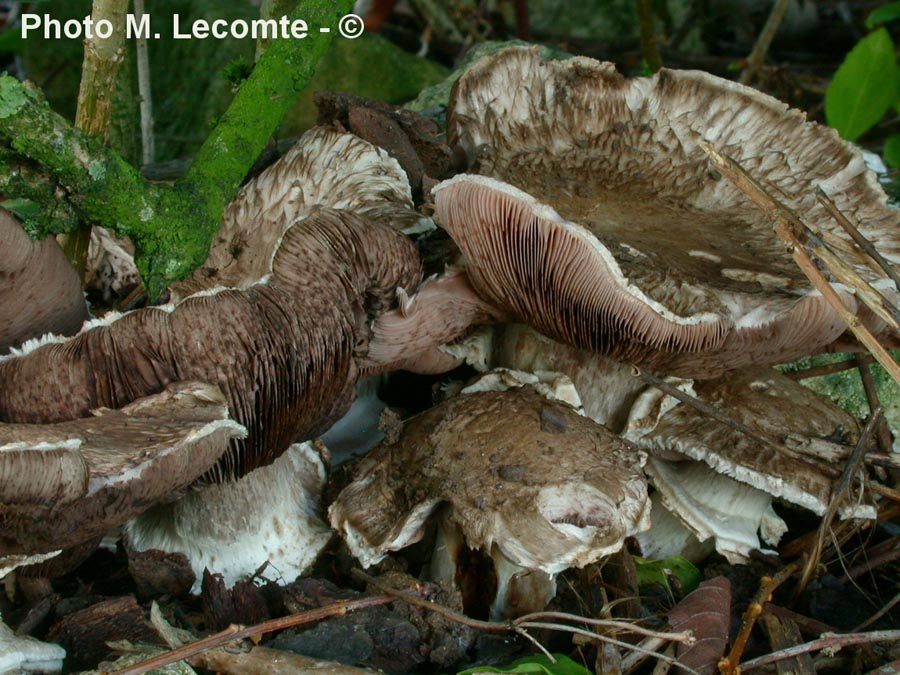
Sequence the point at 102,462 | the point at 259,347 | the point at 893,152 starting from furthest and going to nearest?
the point at 893,152 → the point at 259,347 → the point at 102,462

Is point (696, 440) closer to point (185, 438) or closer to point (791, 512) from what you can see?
point (791, 512)

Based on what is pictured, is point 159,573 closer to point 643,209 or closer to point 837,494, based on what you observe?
point 643,209

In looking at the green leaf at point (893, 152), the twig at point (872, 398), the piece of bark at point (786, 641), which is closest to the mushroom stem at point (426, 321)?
the piece of bark at point (786, 641)

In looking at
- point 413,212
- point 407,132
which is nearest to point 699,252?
point 413,212

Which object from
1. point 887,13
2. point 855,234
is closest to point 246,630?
point 855,234

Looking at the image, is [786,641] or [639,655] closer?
[639,655]

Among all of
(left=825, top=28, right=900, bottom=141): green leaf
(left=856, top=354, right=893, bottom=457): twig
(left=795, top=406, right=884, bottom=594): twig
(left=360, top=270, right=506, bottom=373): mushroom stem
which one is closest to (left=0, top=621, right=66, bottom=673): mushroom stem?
(left=360, top=270, right=506, bottom=373): mushroom stem

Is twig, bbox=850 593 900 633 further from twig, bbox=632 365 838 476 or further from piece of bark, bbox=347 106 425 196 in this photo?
piece of bark, bbox=347 106 425 196
